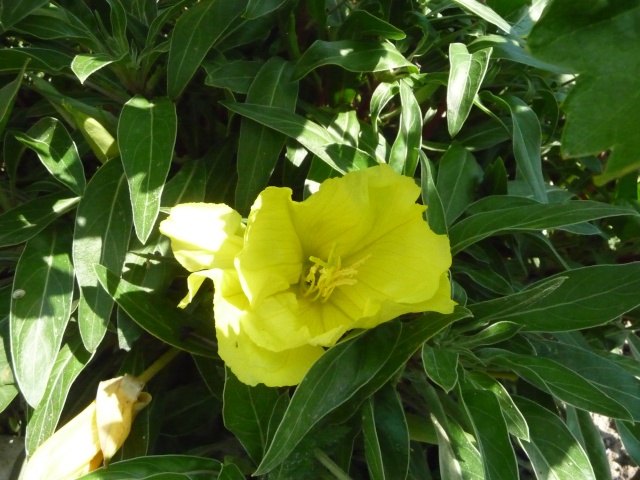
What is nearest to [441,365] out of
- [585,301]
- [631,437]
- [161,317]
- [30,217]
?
[585,301]

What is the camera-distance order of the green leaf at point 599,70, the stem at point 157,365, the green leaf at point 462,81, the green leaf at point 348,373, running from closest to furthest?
the green leaf at point 599,70
the green leaf at point 348,373
the green leaf at point 462,81
the stem at point 157,365

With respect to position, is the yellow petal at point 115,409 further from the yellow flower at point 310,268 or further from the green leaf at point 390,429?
the green leaf at point 390,429

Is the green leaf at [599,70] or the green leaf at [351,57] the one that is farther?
the green leaf at [351,57]

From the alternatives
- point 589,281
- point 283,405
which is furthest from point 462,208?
point 283,405

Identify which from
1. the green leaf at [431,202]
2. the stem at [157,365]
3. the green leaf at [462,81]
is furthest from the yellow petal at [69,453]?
the green leaf at [462,81]

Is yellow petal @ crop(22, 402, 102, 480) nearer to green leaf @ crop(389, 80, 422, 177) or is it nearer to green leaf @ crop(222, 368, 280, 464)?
green leaf @ crop(222, 368, 280, 464)

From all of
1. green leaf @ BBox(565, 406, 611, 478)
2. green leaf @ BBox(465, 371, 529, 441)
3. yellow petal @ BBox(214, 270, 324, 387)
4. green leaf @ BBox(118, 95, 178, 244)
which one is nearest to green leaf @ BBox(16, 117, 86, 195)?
green leaf @ BBox(118, 95, 178, 244)

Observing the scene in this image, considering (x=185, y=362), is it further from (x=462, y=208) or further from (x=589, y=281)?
(x=589, y=281)
